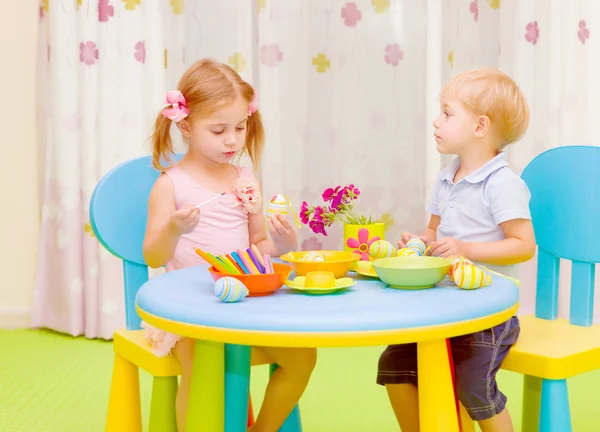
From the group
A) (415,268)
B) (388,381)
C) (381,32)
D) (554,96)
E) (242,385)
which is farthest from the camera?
(381,32)

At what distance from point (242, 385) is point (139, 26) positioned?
1.80m

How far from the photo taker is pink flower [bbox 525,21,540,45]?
2762mm

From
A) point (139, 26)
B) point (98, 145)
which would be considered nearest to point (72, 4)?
point (139, 26)

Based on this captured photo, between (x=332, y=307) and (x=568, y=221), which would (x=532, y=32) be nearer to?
(x=568, y=221)

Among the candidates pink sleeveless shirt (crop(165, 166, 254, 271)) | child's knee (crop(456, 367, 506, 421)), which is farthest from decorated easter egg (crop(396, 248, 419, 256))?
pink sleeveless shirt (crop(165, 166, 254, 271))

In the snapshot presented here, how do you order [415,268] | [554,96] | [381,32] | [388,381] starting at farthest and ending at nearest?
[381,32] < [554,96] < [388,381] < [415,268]

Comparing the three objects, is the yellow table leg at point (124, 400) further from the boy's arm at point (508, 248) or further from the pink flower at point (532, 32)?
the pink flower at point (532, 32)

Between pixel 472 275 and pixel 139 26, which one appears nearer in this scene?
pixel 472 275

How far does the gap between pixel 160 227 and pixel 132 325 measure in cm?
24

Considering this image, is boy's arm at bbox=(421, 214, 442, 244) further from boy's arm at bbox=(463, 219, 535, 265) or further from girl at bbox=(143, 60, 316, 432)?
girl at bbox=(143, 60, 316, 432)

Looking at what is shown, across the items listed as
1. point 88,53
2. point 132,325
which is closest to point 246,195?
point 132,325

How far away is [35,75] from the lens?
3096 mm

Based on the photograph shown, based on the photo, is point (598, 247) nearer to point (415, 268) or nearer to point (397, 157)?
point (415, 268)

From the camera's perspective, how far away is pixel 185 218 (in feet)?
4.90
